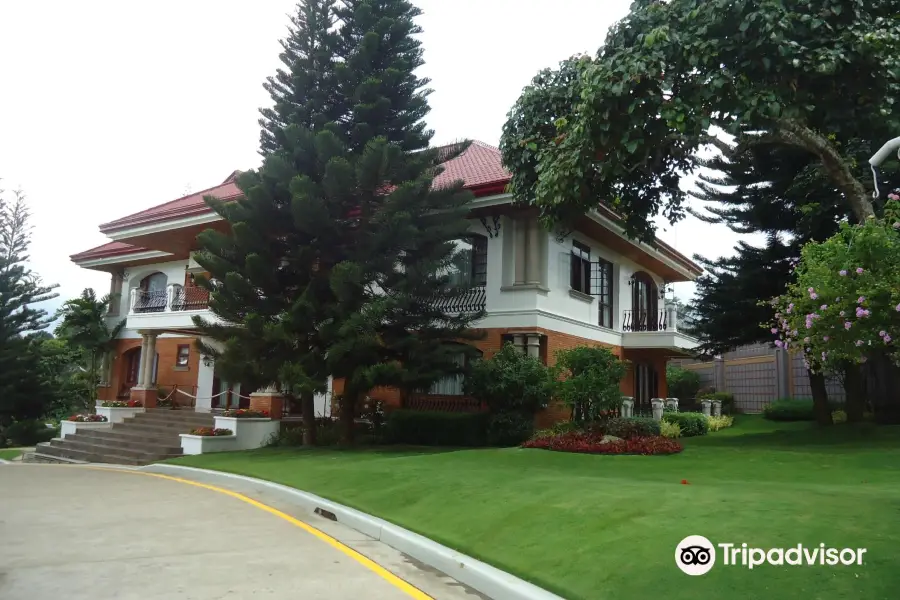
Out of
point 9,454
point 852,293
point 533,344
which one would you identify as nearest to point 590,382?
point 533,344

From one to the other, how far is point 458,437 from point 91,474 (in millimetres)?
7751

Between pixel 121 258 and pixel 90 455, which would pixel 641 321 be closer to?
pixel 90 455

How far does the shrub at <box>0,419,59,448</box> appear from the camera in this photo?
25359 mm

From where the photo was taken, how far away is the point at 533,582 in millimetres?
5398

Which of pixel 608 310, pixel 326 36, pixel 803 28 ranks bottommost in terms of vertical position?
pixel 608 310

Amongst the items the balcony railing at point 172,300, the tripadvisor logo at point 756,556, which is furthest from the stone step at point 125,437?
the tripadvisor logo at point 756,556

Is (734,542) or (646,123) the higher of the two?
(646,123)

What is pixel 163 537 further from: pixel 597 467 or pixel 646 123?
pixel 646 123

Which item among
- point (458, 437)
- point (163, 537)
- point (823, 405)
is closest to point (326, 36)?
point (458, 437)

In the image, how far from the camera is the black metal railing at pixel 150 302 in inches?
940

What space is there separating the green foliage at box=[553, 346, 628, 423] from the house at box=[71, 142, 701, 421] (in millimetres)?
2519

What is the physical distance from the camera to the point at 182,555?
6.57 meters

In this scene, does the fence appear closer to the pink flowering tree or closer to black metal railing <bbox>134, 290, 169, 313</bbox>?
the pink flowering tree

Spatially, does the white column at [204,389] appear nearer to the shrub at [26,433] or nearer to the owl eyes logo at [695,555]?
the shrub at [26,433]
